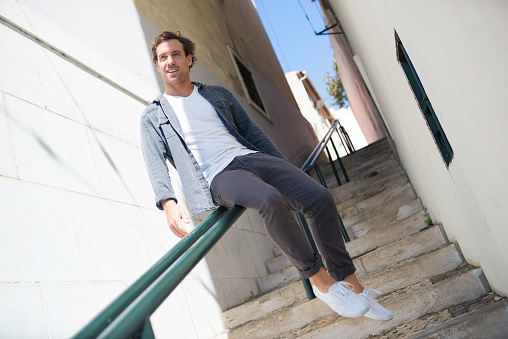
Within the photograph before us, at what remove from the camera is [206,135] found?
210 centimetres

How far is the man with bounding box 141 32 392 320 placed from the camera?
1823mm

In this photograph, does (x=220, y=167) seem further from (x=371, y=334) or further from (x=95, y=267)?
(x=371, y=334)

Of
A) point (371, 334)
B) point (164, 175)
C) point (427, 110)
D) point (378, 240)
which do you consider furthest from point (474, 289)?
point (164, 175)

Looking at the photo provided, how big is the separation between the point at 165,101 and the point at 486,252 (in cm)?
Answer: 158

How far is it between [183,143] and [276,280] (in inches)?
91.2

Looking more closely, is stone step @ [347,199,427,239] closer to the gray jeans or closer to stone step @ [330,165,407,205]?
stone step @ [330,165,407,205]

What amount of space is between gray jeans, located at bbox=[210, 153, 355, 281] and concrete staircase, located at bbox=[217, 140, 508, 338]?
1.88ft

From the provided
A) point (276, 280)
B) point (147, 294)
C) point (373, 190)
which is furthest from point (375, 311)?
point (373, 190)

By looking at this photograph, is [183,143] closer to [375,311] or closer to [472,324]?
[375,311]

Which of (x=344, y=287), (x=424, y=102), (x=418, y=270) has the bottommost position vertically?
(x=418, y=270)

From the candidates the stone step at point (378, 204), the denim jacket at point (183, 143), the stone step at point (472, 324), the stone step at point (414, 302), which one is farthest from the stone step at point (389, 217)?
the denim jacket at point (183, 143)

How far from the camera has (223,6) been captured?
8594 mm

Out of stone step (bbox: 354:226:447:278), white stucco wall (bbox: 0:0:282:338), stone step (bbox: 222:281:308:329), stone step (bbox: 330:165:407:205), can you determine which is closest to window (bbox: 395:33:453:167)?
stone step (bbox: 354:226:447:278)

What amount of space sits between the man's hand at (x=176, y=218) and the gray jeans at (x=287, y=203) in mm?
200
